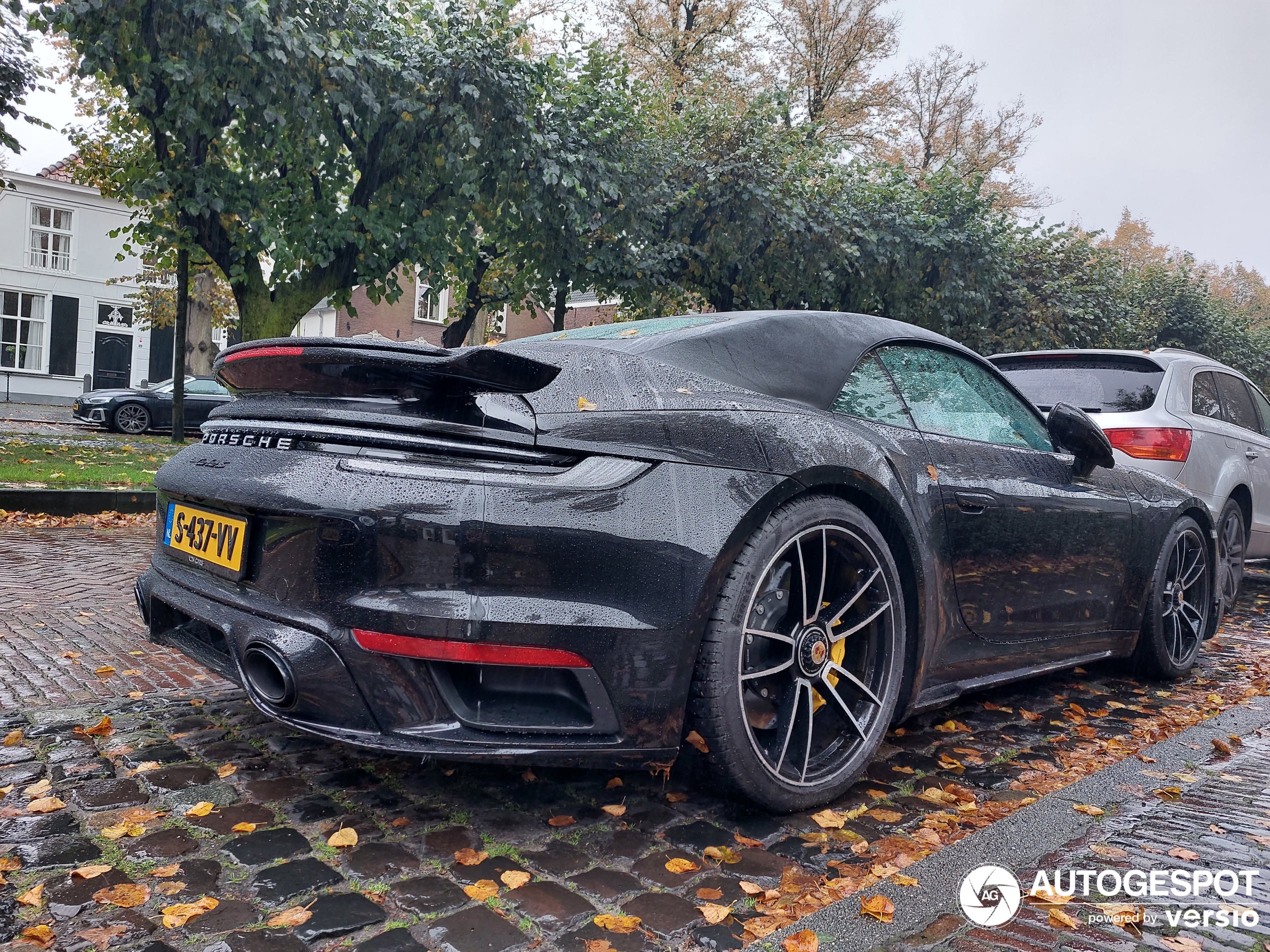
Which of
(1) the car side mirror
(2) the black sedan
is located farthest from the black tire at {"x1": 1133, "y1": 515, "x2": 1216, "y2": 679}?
(2) the black sedan

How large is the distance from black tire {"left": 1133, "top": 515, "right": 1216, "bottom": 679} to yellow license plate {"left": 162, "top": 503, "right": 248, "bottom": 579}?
143 inches

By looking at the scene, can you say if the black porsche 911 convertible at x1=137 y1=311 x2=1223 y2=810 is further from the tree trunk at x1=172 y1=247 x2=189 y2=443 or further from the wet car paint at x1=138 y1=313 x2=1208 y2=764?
the tree trunk at x1=172 y1=247 x2=189 y2=443

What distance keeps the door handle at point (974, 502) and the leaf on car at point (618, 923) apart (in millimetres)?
1668

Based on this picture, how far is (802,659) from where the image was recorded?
8.46 feet

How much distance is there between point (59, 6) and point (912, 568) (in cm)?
1011

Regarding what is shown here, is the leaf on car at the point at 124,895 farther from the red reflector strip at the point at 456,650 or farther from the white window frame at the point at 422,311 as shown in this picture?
the white window frame at the point at 422,311

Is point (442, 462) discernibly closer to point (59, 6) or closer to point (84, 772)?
point (84, 772)

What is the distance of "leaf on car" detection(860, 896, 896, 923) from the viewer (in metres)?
2.00

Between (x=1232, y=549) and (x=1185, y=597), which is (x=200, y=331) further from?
(x=1185, y=597)

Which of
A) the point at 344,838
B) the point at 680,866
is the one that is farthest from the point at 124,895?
the point at 680,866

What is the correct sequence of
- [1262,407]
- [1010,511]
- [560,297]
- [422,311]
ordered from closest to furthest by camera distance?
[1010,511], [1262,407], [560,297], [422,311]

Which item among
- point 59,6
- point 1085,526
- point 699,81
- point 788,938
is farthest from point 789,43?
point 788,938

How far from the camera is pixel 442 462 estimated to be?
2.16 meters

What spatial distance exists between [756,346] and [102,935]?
6.74 feet
